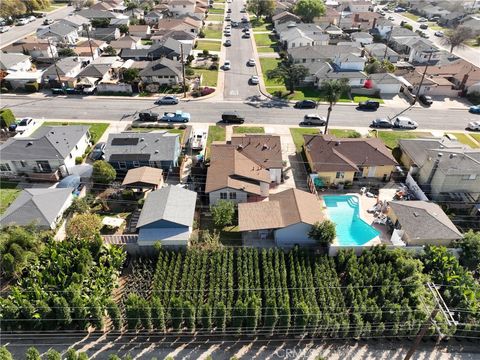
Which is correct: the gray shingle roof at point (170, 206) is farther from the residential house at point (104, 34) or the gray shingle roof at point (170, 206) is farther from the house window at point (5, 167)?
the residential house at point (104, 34)

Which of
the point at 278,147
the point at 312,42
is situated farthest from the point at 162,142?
the point at 312,42

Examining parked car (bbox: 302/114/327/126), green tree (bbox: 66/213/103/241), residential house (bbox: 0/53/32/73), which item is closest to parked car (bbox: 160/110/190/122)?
parked car (bbox: 302/114/327/126)

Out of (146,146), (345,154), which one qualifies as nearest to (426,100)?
(345,154)

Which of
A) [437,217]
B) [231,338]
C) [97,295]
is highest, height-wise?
[437,217]

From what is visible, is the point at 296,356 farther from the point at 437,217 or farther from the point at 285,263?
the point at 437,217

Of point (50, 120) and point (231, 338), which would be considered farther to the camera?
point (50, 120)

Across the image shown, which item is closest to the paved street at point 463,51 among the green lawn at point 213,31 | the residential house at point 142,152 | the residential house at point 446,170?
the residential house at point 446,170
